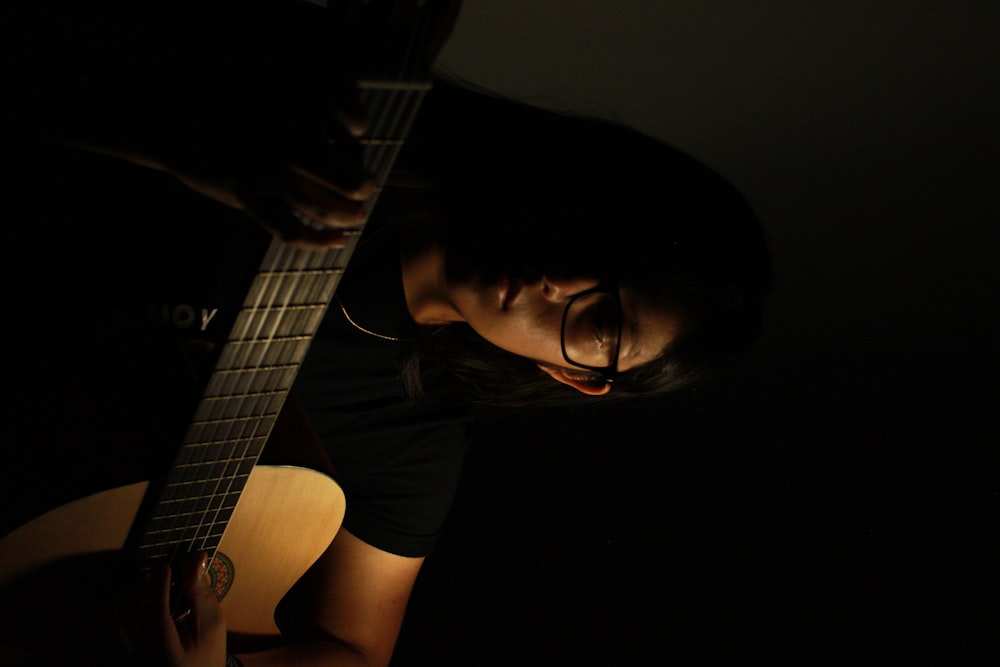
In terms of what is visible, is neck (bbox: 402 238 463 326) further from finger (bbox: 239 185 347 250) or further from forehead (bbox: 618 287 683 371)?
finger (bbox: 239 185 347 250)

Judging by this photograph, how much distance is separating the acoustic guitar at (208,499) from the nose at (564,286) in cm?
22

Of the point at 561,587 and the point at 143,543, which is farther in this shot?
the point at 561,587

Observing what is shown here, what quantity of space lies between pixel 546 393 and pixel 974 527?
0.55 meters

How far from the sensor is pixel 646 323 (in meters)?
0.77

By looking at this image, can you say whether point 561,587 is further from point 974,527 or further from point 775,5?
point 775,5

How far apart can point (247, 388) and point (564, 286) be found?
29 cm

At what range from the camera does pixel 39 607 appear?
61 centimetres

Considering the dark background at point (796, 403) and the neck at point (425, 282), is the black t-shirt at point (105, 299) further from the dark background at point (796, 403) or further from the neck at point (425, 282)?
the dark background at point (796, 403)

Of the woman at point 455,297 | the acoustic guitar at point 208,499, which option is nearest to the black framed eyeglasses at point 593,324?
the woman at point 455,297

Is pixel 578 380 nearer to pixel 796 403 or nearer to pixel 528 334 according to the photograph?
pixel 528 334

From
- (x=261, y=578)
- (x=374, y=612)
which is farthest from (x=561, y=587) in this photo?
(x=261, y=578)

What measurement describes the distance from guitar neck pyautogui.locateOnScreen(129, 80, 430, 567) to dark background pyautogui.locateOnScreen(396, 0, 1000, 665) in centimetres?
58

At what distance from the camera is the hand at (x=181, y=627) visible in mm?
615

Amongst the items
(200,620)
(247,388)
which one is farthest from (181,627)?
(247,388)
